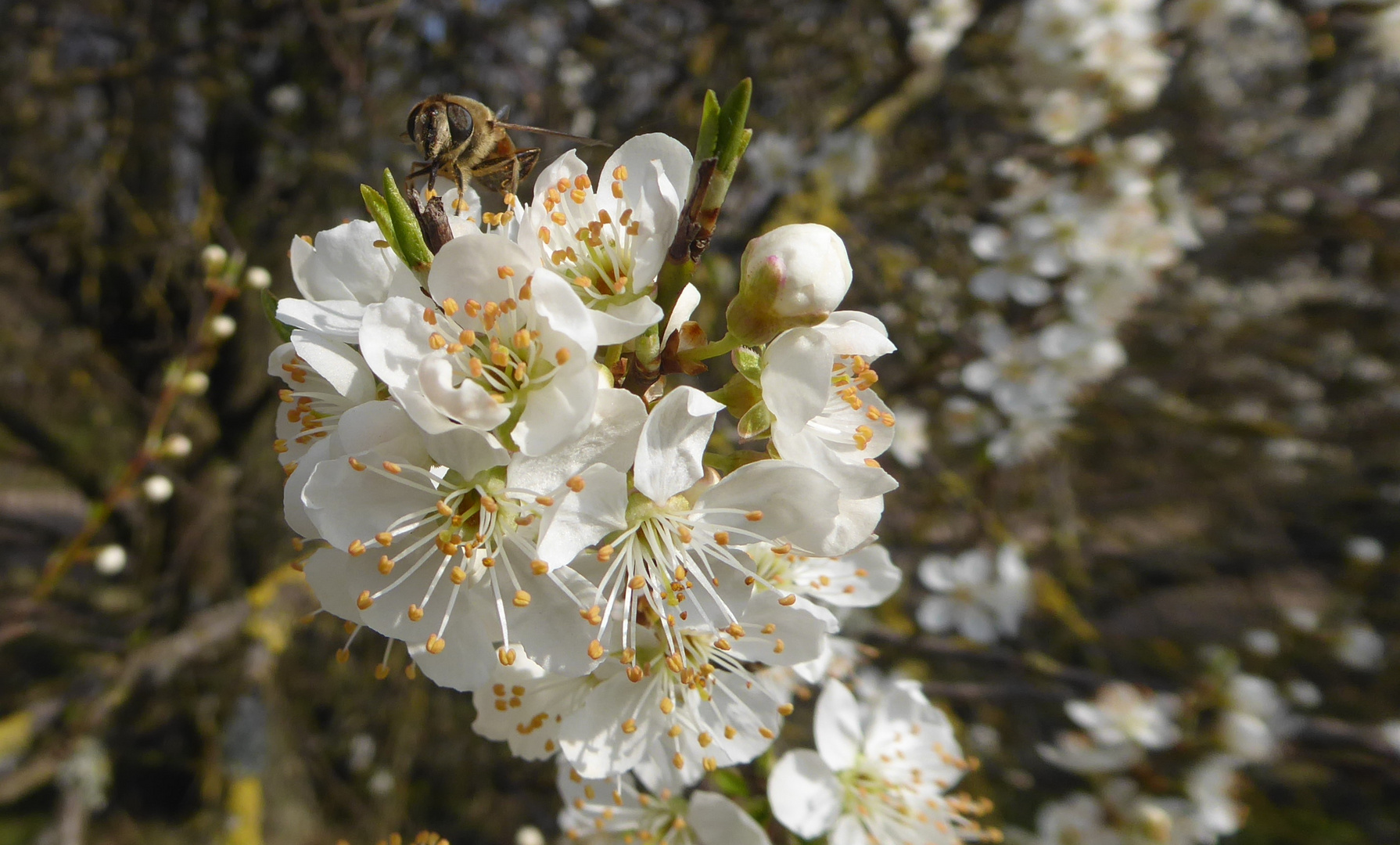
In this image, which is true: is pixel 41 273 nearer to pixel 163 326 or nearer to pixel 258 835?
pixel 163 326

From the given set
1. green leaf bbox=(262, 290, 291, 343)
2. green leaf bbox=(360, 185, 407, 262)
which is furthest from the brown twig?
green leaf bbox=(360, 185, 407, 262)

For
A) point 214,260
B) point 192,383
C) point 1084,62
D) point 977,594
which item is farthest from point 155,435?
point 1084,62

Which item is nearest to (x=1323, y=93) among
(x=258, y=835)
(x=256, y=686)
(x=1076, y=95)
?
(x=1076, y=95)

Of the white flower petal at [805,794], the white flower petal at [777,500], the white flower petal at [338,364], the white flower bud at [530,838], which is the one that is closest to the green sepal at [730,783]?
the white flower petal at [805,794]

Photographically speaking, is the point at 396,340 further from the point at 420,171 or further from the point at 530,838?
the point at 530,838

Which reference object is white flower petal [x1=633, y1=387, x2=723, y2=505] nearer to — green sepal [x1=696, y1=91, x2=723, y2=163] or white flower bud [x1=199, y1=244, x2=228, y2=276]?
green sepal [x1=696, y1=91, x2=723, y2=163]

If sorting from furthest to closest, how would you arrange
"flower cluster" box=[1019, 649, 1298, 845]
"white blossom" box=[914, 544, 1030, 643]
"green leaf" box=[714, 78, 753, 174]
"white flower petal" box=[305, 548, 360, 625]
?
"white blossom" box=[914, 544, 1030, 643] < "flower cluster" box=[1019, 649, 1298, 845] < "white flower petal" box=[305, 548, 360, 625] < "green leaf" box=[714, 78, 753, 174]

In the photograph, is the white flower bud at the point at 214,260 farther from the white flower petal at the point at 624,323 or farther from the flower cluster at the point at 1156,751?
the flower cluster at the point at 1156,751
